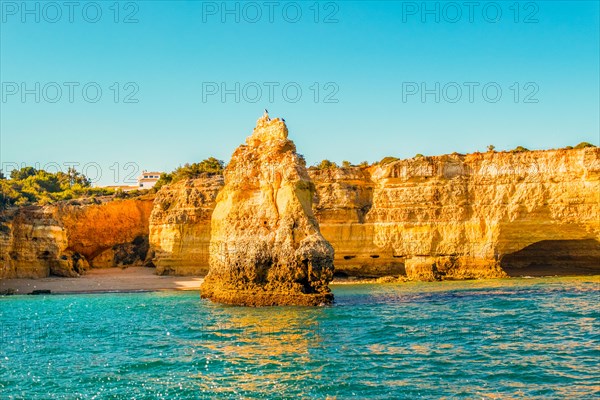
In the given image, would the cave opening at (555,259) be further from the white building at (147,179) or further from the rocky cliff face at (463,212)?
the white building at (147,179)

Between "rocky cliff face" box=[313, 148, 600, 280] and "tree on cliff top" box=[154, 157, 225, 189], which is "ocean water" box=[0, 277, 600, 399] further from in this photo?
"tree on cliff top" box=[154, 157, 225, 189]

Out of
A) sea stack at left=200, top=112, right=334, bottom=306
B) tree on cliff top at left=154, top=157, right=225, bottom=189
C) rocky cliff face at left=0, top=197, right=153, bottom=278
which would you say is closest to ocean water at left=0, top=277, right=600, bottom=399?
sea stack at left=200, top=112, right=334, bottom=306

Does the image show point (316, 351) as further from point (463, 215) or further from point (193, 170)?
point (193, 170)

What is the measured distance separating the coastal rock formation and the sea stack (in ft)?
45.8

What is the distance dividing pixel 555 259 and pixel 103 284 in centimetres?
3031

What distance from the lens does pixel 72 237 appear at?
49000mm

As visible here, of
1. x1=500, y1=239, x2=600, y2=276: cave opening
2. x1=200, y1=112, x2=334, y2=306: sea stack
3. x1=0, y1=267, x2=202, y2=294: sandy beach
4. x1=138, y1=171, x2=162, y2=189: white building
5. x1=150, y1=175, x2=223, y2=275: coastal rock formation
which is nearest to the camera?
x1=200, y1=112, x2=334, y2=306: sea stack

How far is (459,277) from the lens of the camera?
39406 millimetres

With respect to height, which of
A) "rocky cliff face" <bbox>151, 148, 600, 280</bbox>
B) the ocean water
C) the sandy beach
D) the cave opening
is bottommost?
the sandy beach

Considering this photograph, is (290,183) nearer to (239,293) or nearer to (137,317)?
(239,293)

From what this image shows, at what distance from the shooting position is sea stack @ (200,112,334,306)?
24281 mm

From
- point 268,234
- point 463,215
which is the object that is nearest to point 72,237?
point 268,234

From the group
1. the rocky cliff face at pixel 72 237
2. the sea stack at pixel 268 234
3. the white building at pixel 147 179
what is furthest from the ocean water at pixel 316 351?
the white building at pixel 147 179

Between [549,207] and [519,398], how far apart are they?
3040 cm
